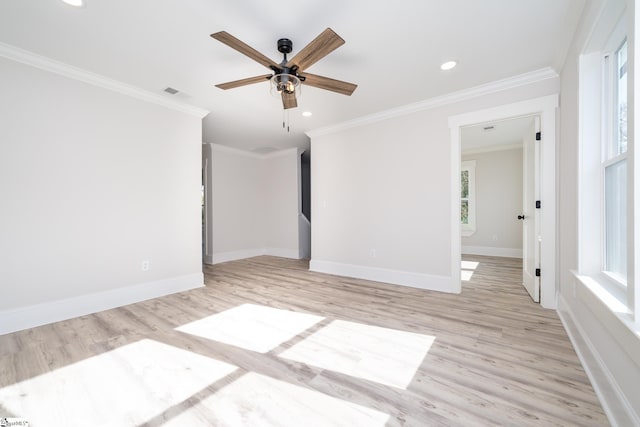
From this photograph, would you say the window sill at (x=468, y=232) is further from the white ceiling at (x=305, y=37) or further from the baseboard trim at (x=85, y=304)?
the baseboard trim at (x=85, y=304)

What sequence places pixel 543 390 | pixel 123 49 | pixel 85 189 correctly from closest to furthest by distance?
pixel 543 390, pixel 123 49, pixel 85 189

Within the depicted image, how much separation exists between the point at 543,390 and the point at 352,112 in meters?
3.43

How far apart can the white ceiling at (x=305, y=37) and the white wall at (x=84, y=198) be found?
1.35ft

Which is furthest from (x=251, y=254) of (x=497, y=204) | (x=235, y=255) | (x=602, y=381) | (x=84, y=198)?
(x=497, y=204)

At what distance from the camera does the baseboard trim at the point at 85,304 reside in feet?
7.40

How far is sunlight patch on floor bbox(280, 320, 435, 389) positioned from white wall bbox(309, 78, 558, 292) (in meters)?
1.51

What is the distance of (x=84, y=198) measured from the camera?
2.66 m

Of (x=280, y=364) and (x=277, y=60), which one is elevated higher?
(x=277, y=60)

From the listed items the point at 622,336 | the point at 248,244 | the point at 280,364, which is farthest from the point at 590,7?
the point at 248,244

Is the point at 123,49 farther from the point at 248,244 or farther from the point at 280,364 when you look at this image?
the point at 248,244

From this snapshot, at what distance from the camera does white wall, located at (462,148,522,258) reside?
5.68 meters

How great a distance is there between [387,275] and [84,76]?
166 inches

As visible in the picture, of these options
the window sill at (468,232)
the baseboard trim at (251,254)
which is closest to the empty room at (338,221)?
the baseboard trim at (251,254)

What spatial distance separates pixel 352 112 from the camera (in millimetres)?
3738
